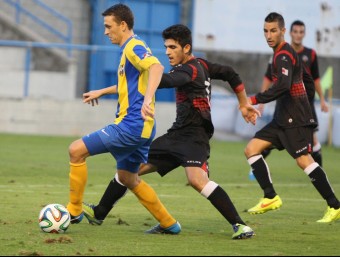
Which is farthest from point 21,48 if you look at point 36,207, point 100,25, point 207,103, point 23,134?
point 207,103

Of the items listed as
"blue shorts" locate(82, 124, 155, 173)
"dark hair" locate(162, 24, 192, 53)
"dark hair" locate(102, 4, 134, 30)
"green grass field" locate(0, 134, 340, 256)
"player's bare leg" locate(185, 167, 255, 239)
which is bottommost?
"green grass field" locate(0, 134, 340, 256)

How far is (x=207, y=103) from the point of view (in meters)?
8.72

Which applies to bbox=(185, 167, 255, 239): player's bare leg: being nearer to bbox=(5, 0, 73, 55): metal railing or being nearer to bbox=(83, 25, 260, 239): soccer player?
bbox=(83, 25, 260, 239): soccer player

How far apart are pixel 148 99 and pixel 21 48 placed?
1612 cm

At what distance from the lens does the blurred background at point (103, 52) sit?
23062mm

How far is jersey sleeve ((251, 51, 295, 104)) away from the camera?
32.4 ft

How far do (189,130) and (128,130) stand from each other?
0.74 meters

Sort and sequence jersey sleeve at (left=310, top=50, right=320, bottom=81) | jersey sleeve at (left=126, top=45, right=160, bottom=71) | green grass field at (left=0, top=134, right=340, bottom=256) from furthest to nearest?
1. jersey sleeve at (left=310, top=50, right=320, bottom=81)
2. jersey sleeve at (left=126, top=45, right=160, bottom=71)
3. green grass field at (left=0, top=134, right=340, bottom=256)

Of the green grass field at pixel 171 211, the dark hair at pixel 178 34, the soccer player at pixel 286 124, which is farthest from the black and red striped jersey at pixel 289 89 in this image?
the dark hair at pixel 178 34

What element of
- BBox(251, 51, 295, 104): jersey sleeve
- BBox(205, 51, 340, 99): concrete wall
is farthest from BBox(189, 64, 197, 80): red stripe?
BBox(205, 51, 340, 99): concrete wall

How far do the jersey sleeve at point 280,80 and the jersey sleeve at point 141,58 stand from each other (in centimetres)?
201

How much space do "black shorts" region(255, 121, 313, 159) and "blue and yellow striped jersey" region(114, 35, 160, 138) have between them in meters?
2.48

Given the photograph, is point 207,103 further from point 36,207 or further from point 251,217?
point 36,207

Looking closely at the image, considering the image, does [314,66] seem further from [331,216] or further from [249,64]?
[249,64]
